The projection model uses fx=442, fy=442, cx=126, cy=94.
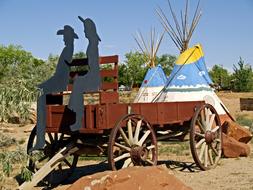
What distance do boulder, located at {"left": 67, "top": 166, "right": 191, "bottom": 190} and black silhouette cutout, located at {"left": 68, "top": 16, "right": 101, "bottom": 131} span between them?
60.8 inches

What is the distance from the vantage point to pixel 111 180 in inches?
179

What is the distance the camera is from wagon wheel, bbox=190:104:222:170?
7.93 m

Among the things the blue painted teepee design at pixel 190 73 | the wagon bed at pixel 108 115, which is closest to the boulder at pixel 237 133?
the wagon bed at pixel 108 115

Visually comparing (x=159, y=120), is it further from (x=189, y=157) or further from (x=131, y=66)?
(x=131, y=66)

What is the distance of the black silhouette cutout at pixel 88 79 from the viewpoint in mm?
6023

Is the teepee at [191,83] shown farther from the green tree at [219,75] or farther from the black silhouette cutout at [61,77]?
the green tree at [219,75]

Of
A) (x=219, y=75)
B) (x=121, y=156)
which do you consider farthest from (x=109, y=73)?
(x=219, y=75)

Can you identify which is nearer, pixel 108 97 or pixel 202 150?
pixel 108 97

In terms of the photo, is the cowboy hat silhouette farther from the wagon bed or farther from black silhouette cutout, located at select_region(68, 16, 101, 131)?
the wagon bed

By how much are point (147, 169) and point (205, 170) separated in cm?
342

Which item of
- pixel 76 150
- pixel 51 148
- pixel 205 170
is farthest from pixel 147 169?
pixel 205 170

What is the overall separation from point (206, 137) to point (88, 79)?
9.77 feet

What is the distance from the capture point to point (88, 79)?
615 centimetres

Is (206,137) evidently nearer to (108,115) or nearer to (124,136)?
(124,136)
